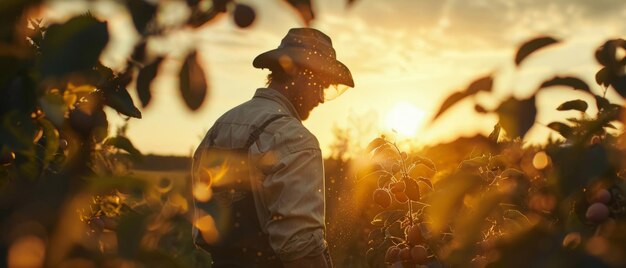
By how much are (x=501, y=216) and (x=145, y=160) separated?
3.26ft

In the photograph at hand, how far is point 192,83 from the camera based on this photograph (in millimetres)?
969

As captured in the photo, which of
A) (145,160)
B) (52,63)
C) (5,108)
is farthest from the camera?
(145,160)

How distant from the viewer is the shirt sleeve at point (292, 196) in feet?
9.11

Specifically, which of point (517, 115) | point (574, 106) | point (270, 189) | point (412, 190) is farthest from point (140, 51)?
point (270, 189)

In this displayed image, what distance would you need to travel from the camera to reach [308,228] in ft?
9.27

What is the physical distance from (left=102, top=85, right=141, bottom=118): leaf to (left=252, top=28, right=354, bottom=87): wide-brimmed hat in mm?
1641

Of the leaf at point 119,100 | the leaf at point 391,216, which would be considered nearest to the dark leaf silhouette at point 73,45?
the leaf at point 119,100

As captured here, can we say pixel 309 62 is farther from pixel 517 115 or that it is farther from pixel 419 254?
pixel 517 115

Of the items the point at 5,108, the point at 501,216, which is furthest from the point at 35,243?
the point at 501,216

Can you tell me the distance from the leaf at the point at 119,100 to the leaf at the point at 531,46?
70cm

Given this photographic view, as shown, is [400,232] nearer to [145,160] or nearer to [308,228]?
[308,228]

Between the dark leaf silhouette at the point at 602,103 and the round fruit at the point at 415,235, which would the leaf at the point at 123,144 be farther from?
the round fruit at the point at 415,235

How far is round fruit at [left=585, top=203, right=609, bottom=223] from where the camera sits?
3.98 feet

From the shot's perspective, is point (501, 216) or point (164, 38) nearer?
point (164, 38)
